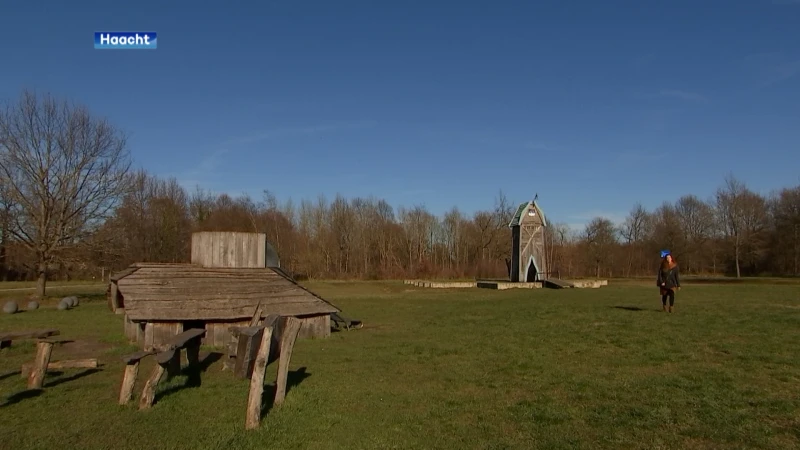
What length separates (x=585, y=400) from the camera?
874cm

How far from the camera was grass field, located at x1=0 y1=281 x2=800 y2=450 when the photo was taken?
23.4 feet

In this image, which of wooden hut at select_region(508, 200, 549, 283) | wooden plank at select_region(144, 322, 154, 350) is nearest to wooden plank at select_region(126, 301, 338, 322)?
wooden plank at select_region(144, 322, 154, 350)

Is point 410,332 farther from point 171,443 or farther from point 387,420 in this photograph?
point 171,443

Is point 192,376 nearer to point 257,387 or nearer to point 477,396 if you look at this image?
point 257,387

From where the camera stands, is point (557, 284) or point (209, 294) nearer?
point (209, 294)

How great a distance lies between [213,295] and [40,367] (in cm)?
690

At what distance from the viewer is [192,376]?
38.1 ft

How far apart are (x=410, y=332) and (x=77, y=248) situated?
26.2 meters

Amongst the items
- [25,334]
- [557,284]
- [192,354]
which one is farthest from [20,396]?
[557,284]

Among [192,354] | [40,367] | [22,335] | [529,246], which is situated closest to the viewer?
[40,367]

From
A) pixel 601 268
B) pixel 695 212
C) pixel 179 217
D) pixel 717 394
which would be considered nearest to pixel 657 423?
pixel 717 394

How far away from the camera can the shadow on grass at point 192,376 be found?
10.0 m

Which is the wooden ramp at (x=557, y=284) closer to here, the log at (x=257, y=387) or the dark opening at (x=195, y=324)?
the dark opening at (x=195, y=324)

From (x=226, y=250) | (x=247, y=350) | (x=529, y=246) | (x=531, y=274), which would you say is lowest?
(x=247, y=350)
